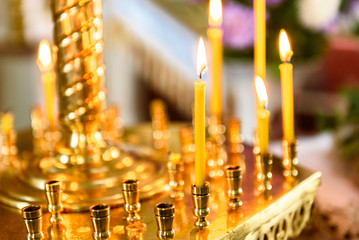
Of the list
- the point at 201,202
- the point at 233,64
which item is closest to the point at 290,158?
the point at 201,202

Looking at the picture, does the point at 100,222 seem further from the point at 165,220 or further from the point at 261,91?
the point at 261,91

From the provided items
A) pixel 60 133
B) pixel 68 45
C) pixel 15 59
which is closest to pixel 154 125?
pixel 60 133

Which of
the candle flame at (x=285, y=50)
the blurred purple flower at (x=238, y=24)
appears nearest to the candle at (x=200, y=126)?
the candle flame at (x=285, y=50)

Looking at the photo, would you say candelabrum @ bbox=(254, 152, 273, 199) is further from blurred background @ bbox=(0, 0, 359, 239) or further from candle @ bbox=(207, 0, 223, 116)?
blurred background @ bbox=(0, 0, 359, 239)

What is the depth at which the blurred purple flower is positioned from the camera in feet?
3.98

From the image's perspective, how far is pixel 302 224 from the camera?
0.55 m

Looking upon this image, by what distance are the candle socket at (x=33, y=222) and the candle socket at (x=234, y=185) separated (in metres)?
0.17

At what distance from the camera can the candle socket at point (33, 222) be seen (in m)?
0.43

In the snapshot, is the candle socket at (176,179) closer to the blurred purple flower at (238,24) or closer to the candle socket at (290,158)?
the candle socket at (290,158)

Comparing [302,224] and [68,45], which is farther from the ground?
[68,45]

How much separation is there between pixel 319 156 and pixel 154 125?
35cm

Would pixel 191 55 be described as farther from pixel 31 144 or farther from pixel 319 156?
pixel 31 144

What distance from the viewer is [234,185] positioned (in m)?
0.50

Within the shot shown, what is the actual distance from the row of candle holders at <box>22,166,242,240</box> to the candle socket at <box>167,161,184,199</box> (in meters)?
0.06
